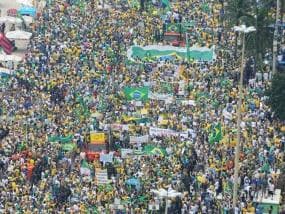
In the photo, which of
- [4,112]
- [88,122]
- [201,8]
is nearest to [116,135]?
[88,122]

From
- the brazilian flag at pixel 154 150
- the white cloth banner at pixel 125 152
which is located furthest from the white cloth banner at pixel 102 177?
the brazilian flag at pixel 154 150

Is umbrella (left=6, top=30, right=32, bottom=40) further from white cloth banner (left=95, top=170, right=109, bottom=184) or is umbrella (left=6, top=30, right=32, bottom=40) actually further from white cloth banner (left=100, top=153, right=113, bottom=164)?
white cloth banner (left=95, top=170, right=109, bottom=184)

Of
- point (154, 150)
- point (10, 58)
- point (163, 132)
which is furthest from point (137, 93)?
point (10, 58)

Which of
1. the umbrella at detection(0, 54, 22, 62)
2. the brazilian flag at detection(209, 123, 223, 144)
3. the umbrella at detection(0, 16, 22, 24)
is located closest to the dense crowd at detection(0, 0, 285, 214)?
the brazilian flag at detection(209, 123, 223, 144)

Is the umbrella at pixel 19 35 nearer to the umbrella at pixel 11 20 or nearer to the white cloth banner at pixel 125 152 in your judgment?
the umbrella at pixel 11 20

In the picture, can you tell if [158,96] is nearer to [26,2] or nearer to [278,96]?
[278,96]

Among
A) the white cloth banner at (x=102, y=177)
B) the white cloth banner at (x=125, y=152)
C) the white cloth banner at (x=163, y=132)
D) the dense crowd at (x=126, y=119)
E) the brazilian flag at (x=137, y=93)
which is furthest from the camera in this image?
the brazilian flag at (x=137, y=93)
